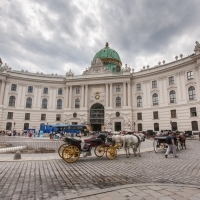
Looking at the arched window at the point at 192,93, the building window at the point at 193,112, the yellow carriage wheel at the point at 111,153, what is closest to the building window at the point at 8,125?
the yellow carriage wheel at the point at 111,153

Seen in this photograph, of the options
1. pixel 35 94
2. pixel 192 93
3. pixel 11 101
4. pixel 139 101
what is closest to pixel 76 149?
pixel 192 93

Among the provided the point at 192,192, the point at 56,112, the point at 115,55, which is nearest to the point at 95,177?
the point at 192,192

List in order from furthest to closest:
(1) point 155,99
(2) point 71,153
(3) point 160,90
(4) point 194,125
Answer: (1) point 155,99 < (3) point 160,90 < (4) point 194,125 < (2) point 71,153

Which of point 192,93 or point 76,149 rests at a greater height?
point 192,93

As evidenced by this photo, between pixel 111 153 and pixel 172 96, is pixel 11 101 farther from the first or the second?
pixel 172 96

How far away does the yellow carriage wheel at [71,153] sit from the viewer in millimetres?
9115

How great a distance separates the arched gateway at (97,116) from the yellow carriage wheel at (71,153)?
37004 mm

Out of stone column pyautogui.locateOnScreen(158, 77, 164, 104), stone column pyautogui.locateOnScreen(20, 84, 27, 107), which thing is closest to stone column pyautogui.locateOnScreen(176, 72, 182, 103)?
stone column pyautogui.locateOnScreen(158, 77, 164, 104)

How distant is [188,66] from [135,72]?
14.9 m

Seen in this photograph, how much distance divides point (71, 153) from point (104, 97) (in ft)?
129

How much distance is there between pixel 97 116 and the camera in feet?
155

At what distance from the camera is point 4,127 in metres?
43.6

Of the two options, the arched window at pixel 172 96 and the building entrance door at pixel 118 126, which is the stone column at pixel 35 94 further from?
the arched window at pixel 172 96

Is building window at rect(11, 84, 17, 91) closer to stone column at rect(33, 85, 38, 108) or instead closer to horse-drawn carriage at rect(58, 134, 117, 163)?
stone column at rect(33, 85, 38, 108)
